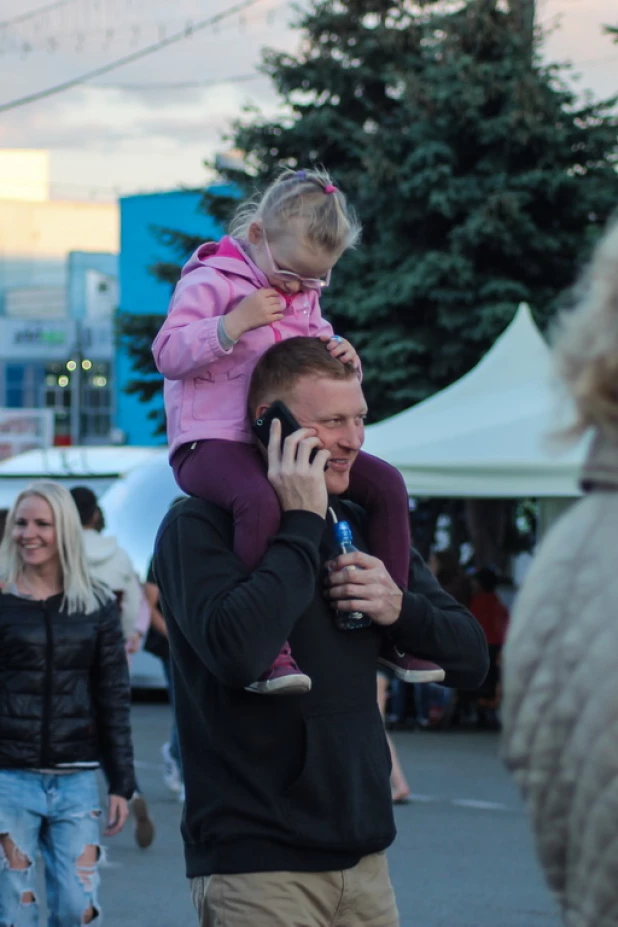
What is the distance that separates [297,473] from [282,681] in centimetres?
42

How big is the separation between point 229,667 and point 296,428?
1.72 feet

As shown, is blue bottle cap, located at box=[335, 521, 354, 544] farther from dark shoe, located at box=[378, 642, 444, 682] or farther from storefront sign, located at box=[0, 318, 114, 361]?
storefront sign, located at box=[0, 318, 114, 361]

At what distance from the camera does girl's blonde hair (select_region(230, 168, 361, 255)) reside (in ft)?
10.9

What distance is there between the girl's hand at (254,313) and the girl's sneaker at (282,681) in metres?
0.71

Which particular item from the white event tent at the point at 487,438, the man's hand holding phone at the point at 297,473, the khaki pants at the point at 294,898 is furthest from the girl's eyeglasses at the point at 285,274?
the white event tent at the point at 487,438

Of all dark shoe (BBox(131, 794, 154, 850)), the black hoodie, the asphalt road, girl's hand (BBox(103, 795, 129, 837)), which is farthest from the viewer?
dark shoe (BBox(131, 794, 154, 850))

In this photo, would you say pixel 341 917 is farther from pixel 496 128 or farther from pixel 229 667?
pixel 496 128

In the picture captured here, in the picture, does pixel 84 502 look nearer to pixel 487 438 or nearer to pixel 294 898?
pixel 487 438

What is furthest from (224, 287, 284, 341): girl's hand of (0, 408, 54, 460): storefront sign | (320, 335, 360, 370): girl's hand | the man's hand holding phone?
(0, 408, 54, 460): storefront sign

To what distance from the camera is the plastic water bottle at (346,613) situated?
10.1 feet

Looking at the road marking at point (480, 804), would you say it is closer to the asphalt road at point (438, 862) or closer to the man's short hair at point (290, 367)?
the asphalt road at point (438, 862)

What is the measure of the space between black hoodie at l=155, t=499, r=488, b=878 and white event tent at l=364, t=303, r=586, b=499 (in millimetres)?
7865

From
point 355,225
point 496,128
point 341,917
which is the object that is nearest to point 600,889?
point 341,917

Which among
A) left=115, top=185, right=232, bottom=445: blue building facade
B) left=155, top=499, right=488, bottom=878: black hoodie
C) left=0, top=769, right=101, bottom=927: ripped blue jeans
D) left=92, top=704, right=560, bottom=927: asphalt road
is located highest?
left=115, top=185, right=232, bottom=445: blue building facade
